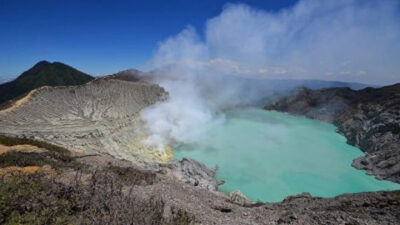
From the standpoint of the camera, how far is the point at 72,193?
6.60m

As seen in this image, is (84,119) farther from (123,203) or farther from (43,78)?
(43,78)

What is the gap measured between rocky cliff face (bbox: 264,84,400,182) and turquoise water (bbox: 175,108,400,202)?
2022 mm

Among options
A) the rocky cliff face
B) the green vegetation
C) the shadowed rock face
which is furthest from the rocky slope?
the rocky cliff face

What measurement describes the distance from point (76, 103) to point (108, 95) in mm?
6796

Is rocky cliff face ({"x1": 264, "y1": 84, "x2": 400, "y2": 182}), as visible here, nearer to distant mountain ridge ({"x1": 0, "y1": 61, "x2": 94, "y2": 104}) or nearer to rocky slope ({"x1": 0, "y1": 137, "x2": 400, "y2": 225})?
rocky slope ({"x1": 0, "y1": 137, "x2": 400, "y2": 225})

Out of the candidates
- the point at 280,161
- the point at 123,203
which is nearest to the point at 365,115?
the point at 280,161

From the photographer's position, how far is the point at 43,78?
89188 mm

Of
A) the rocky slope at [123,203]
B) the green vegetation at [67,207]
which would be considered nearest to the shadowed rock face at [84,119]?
the rocky slope at [123,203]

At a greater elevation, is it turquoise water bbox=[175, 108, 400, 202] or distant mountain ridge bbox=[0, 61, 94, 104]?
distant mountain ridge bbox=[0, 61, 94, 104]

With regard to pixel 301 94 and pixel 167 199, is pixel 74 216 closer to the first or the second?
pixel 167 199

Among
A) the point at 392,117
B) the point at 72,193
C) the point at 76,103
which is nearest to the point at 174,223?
the point at 72,193

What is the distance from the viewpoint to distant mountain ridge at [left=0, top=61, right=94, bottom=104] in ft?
262

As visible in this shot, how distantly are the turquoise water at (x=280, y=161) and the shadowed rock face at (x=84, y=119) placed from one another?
25.7ft

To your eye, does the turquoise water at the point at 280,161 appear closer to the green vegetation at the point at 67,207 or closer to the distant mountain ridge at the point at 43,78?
the green vegetation at the point at 67,207
